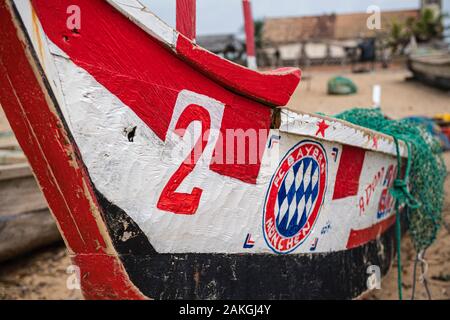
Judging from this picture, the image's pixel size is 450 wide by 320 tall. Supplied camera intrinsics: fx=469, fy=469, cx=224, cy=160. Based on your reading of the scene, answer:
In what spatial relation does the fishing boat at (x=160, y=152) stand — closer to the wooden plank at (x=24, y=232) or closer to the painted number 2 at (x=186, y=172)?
the painted number 2 at (x=186, y=172)

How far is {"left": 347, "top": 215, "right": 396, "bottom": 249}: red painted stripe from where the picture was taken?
265 cm

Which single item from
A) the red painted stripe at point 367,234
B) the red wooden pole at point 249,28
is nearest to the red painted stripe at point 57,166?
the red painted stripe at point 367,234

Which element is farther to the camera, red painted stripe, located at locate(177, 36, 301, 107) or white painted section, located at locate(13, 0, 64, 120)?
red painted stripe, located at locate(177, 36, 301, 107)

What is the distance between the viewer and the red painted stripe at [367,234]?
2.65 meters

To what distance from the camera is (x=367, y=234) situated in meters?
2.88

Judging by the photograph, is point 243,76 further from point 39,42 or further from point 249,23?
point 249,23

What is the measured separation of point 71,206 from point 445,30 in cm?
2692

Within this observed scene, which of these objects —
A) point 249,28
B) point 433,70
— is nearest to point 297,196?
point 249,28

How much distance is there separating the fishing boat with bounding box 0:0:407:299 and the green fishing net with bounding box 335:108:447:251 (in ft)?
3.14

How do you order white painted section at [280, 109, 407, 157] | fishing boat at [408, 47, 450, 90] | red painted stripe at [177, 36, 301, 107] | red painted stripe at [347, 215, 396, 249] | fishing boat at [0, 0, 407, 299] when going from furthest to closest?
1. fishing boat at [408, 47, 450, 90]
2. red painted stripe at [347, 215, 396, 249]
3. white painted section at [280, 109, 407, 157]
4. red painted stripe at [177, 36, 301, 107]
5. fishing boat at [0, 0, 407, 299]

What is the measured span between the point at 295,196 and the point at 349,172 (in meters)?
0.51

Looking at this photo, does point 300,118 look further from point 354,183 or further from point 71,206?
point 71,206

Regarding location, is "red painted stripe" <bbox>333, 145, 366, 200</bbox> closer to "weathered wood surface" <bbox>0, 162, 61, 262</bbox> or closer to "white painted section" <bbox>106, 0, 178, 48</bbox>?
"white painted section" <bbox>106, 0, 178, 48</bbox>

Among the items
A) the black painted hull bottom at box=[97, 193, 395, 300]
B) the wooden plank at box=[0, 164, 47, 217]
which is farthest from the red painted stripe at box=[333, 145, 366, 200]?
the wooden plank at box=[0, 164, 47, 217]
